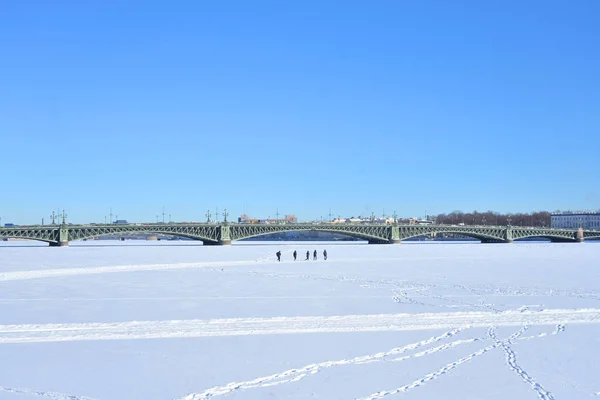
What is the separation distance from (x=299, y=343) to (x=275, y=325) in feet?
7.20

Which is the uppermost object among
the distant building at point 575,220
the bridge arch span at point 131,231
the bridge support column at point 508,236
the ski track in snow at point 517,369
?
the distant building at point 575,220

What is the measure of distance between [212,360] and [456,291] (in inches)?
502

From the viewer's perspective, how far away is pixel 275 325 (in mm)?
13820

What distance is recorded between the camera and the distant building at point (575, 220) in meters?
181

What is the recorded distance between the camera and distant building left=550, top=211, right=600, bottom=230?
181 meters

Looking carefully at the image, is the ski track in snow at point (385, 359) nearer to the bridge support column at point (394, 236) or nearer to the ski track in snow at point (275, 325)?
the ski track in snow at point (275, 325)

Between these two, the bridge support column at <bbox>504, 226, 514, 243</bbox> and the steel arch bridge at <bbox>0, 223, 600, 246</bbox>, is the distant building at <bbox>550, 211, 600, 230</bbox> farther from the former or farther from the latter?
the steel arch bridge at <bbox>0, 223, 600, 246</bbox>

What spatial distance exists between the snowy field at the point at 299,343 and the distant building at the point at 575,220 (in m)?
172

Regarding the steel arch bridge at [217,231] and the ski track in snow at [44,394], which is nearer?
the ski track in snow at [44,394]

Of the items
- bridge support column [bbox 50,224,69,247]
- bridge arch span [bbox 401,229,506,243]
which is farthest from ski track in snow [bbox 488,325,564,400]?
bridge arch span [bbox 401,229,506,243]

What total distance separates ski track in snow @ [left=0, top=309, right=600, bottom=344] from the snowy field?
0.12 ft

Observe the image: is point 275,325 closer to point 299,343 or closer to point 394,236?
point 299,343

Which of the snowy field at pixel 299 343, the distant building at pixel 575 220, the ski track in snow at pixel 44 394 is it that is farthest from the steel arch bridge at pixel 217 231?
the distant building at pixel 575 220

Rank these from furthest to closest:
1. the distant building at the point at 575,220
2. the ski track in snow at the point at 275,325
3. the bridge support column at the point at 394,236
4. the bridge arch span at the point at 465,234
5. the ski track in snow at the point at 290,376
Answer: the distant building at the point at 575,220 → the bridge support column at the point at 394,236 → the bridge arch span at the point at 465,234 → the ski track in snow at the point at 275,325 → the ski track in snow at the point at 290,376
